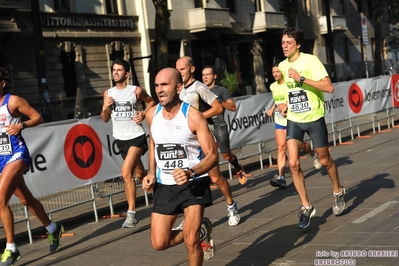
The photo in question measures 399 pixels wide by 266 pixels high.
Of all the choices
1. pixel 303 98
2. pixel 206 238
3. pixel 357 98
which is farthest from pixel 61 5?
pixel 206 238

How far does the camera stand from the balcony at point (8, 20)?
91.6 feet

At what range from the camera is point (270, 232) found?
27.4 ft

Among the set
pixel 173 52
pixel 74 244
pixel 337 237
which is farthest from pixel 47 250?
pixel 173 52

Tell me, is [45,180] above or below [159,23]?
below

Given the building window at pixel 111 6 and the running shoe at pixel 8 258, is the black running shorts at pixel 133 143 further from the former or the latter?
the building window at pixel 111 6

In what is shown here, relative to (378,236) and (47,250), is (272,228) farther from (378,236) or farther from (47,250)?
(47,250)

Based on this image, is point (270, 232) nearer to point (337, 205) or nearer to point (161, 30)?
point (337, 205)

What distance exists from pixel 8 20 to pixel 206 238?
919 inches

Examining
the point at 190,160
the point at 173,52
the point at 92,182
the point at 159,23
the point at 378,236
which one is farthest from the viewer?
the point at 173,52

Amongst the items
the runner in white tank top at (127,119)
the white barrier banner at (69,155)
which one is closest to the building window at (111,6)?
the white barrier banner at (69,155)

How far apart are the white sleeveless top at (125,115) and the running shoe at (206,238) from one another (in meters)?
3.24

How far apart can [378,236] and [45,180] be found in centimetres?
432

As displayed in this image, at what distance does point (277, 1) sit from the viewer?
47.4 metres

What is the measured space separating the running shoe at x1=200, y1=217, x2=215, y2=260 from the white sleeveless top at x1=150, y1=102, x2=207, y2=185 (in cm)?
81
